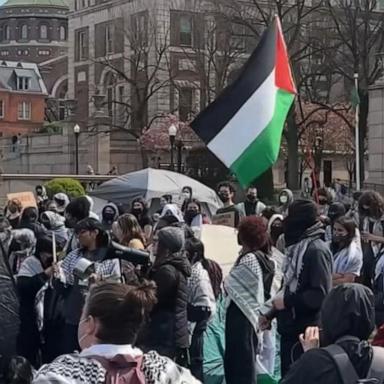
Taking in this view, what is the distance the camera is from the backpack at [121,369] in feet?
13.2

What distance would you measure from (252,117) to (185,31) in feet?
189

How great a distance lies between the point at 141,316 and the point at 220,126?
715 cm

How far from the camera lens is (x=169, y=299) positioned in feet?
24.7

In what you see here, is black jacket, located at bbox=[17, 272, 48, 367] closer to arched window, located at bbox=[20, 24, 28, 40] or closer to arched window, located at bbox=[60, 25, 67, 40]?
arched window, located at bbox=[60, 25, 67, 40]

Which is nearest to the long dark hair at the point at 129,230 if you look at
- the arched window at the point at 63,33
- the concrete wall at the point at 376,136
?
the concrete wall at the point at 376,136

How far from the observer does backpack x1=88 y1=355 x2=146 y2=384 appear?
13.2 ft

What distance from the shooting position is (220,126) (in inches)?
441

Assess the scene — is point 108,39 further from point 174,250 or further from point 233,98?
point 174,250

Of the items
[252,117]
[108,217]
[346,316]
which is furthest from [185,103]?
[346,316]

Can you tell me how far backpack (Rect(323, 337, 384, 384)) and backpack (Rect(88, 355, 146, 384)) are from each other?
83 cm

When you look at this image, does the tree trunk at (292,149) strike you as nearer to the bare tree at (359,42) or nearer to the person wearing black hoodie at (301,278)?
the bare tree at (359,42)

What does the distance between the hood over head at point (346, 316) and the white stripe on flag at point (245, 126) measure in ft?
20.9

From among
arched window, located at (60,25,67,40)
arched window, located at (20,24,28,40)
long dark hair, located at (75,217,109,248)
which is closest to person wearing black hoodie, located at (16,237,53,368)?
long dark hair, located at (75,217,109,248)

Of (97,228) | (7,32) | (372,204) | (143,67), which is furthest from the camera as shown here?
(7,32)
